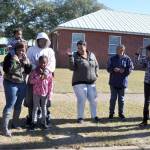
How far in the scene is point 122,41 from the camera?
35094 mm

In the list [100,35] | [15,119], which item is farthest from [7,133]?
[100,35]

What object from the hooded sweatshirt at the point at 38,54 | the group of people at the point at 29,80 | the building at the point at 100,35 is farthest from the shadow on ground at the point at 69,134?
the building at the point at 100,35

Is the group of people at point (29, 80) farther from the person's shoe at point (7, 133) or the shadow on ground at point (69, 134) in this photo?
the shadow on ground at point (69, 134)

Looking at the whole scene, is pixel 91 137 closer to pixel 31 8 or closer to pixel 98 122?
pixel 98 122

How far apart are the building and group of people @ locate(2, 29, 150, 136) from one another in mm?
22711

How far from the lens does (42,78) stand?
8797 millimetres

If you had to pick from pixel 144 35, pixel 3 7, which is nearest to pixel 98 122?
pixel 144 35

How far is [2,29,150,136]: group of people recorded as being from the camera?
27.5 ft

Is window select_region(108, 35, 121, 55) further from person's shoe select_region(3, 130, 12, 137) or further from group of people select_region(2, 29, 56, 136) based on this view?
person's shoe select_region(3, 130, 12, 137)

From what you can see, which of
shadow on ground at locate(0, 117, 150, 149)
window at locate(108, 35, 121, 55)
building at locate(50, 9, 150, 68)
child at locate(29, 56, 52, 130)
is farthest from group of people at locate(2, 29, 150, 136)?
window at locate(108, 35, 121, 55)

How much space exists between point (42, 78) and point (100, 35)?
2600 cm

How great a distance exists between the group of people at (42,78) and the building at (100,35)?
22.7 meters

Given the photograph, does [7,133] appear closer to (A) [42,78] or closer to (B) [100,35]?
(A) [42,78]

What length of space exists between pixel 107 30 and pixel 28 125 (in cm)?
2555
